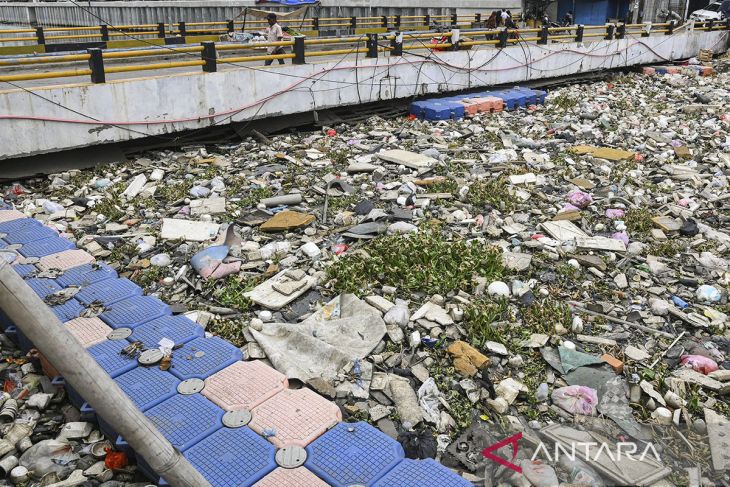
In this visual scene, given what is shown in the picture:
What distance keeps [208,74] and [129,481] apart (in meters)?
8.39

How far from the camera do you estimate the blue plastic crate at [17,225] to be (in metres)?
6.07

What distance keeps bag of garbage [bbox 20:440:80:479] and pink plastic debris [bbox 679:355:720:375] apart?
466 centimetres

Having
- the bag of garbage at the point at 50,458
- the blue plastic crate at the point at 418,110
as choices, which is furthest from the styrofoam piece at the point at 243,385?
the blue plastic crate at the point at 418,110

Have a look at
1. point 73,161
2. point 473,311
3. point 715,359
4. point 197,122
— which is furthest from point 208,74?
point 715,359

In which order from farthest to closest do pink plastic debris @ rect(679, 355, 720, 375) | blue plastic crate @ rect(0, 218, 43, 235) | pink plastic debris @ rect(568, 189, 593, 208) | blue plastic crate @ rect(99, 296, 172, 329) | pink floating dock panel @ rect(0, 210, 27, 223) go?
pink plastic debris @ rect(568, 189, 593, 208), pink floating dock panel @ rect(0, 210, 27, 223), blue plastic crate @ rect(0, 218, 43, 235), pink plastic debris @ rect(679, 355, 720, 375), blue plastic crate @ rect(99, 296, 172, 329)

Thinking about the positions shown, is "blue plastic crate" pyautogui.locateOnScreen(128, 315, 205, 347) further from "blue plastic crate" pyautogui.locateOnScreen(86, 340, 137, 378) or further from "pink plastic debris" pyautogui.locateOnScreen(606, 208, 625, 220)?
"pink plastic debris" pyautogui.locateOnScreen(606, 208, 625, 220)

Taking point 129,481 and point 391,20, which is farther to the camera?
point 391,20

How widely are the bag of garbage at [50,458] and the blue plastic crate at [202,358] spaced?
0.79m

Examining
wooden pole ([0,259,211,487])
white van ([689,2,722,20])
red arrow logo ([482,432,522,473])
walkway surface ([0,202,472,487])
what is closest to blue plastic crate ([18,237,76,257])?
walkway surface ([0,202,472,487])

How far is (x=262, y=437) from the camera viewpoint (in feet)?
11.2

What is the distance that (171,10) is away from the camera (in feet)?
83.2

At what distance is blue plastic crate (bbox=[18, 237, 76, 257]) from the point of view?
5.54 meters

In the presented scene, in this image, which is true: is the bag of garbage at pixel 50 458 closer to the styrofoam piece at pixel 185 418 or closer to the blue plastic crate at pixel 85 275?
the styrofoam piece at pixel 185 418

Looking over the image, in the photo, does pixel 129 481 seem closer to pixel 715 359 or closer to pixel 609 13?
pixel 715 359
